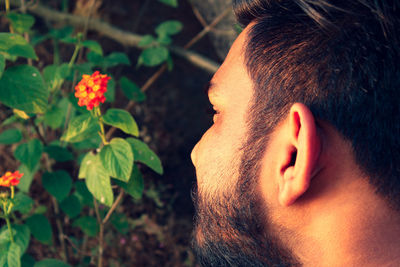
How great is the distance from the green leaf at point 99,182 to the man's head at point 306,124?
1.27 ft

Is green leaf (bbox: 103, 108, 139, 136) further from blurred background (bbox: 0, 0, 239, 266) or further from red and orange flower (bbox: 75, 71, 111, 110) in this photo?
blurred background (bbox: 0, 0, 239, 266)

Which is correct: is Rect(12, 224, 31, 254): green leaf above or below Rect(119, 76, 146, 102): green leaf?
below

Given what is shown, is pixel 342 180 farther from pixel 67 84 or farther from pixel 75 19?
pixel 75 19

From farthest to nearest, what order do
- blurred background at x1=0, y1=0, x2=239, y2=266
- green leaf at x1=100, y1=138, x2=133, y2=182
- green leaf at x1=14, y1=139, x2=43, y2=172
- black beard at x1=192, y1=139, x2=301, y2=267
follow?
blurred background at x1=0, y1=0, x2=239, y2=266 < green leaf at x1=14, y1=139, x2=43, y2=172 < green leaf at x1=100, y1=138, x2=133, y2=182 < black beard at x1=192, y1=139, x2=301, y2=267

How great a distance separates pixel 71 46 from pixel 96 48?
1585 millimetres

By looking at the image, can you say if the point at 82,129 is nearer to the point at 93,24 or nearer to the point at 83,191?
the point at 83,191

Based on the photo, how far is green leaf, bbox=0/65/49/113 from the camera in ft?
4.90

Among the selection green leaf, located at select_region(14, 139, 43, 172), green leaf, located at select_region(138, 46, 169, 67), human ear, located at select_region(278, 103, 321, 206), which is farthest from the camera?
green leaf, located at select_region(138, 46, 169, 67)

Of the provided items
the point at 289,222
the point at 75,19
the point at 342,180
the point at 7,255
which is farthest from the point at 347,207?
the point at 75,19

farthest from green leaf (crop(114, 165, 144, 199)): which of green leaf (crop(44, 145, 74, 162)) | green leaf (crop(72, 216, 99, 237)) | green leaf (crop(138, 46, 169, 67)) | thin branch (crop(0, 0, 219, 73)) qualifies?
thin branch (crop(0, 0, 219, 73))

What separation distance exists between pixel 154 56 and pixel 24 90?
3.08ft

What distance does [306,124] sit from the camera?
115cm

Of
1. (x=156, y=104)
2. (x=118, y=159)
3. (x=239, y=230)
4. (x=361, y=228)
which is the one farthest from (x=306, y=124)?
(x=156, y=104)

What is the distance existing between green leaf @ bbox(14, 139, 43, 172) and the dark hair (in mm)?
1017
